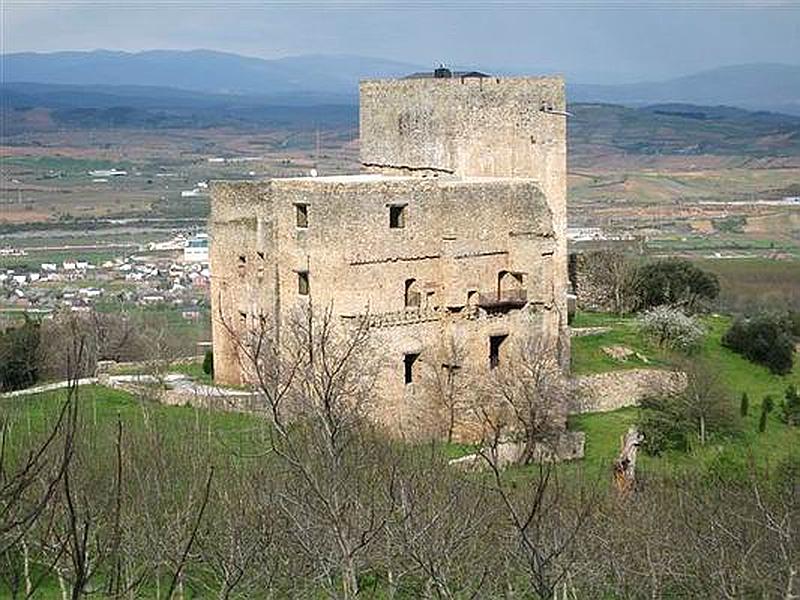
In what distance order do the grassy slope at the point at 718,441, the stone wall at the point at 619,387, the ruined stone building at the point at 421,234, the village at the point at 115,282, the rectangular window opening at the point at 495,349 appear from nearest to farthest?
the grassy slope at the point at 718,441, the ruined stone building at the point at 421,234, the rectangular window opening at the point at 495,349, the stone wall at the point at 619,387, the village at the point at 115,282

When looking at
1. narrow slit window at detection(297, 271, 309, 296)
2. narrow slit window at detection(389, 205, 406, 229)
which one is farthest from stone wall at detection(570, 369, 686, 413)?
narrow slit window at detection(297, 271, 309, 296)

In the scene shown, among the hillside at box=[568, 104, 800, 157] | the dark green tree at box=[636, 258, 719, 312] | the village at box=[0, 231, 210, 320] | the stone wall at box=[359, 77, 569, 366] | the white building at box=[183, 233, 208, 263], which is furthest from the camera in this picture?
the hillside at box=[568, 104, 800, 157]

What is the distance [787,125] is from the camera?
579ft

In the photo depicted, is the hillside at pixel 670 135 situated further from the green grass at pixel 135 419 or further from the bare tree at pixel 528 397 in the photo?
the green grass at pixel 135 419

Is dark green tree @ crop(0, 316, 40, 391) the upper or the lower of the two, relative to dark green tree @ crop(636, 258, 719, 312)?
lower

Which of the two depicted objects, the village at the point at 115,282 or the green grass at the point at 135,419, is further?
the village at the point at 115,282

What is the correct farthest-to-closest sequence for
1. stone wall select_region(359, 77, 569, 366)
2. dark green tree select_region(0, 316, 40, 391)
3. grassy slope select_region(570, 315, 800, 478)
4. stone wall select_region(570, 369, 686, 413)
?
dark green tree select_region(0, 316, 40, 391) < stone wall select_region(570, 369, 686, 413) < stone wall select_region(359, 77, 569, 366) < grassy slope select_region(570, 315, 800, 478)

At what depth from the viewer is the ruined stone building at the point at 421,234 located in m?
26.8

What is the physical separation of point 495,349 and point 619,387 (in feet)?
14.4

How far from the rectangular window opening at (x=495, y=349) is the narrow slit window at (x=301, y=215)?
4485 millimetres

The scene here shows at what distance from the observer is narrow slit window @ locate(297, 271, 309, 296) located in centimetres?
2719

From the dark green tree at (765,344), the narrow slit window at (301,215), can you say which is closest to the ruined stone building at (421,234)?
the narrow slit window at (301,215)

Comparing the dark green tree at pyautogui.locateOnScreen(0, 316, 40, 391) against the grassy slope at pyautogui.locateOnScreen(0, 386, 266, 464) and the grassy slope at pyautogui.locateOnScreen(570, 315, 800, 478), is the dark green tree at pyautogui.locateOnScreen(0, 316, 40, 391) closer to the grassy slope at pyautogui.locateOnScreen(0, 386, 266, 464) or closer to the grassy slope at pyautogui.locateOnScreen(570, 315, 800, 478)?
the grassy slope at pyautogui.locateOnScreen(0, 386, 266, 464)

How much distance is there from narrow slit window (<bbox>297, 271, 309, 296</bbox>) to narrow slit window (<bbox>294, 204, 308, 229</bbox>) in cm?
92
